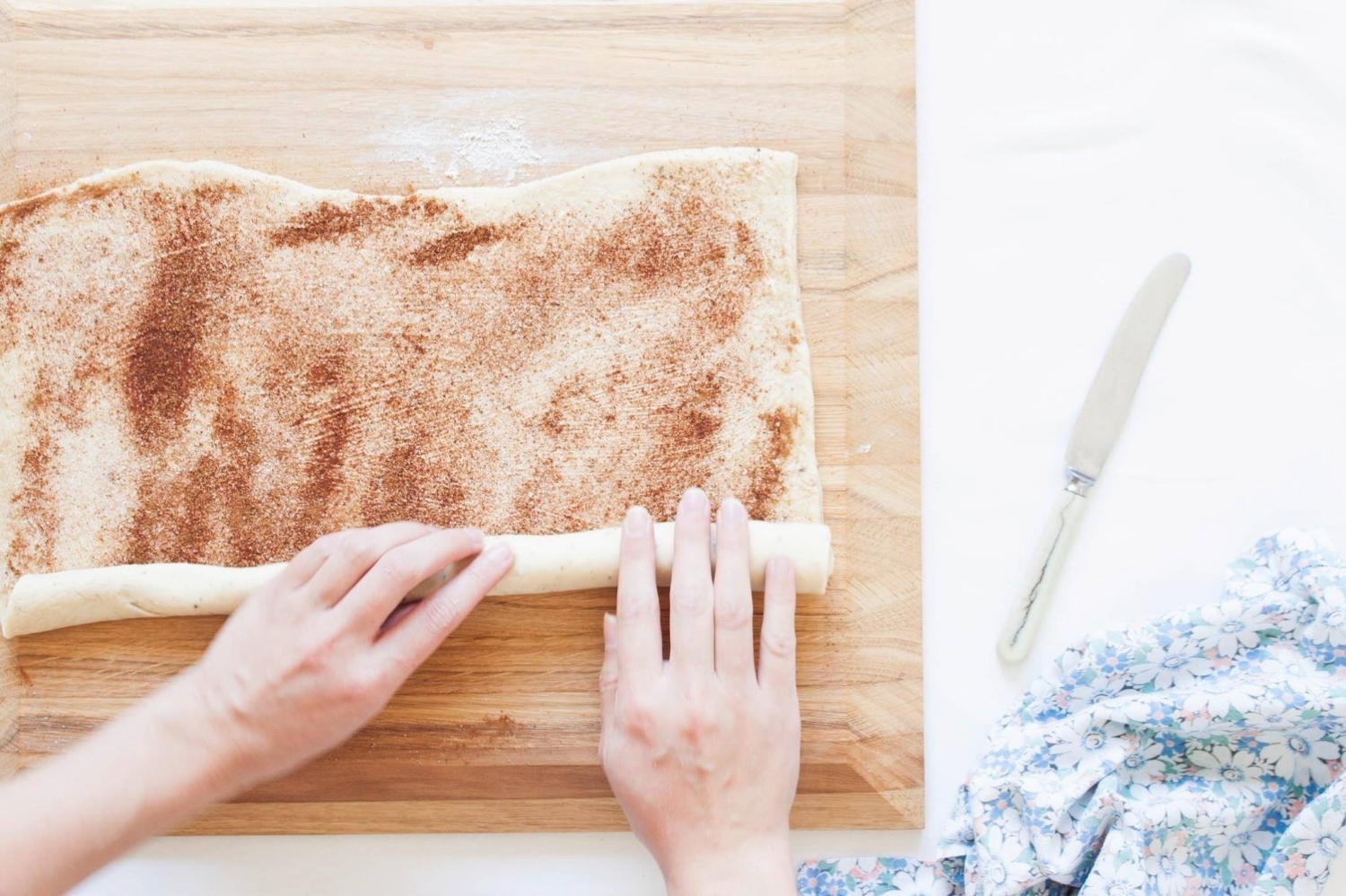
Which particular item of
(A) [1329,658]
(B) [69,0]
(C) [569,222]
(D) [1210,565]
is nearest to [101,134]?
(B) [69,0]

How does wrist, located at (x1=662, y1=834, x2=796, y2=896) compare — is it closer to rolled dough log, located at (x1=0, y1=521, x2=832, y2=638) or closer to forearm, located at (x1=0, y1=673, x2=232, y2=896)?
rolled dough log, located at (x1=0, y1=521, x2=832, y2=638)

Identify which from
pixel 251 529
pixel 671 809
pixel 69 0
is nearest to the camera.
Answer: pixel 671 809

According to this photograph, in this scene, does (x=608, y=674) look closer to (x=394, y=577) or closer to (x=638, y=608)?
(x=638, y=608)

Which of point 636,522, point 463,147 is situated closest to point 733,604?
point 636,522

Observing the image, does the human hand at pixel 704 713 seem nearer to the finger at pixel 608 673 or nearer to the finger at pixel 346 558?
the finger at pixel 608 673

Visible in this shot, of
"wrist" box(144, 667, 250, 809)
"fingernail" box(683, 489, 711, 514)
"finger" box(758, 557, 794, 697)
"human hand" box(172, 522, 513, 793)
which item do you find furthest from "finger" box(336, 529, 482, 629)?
"finger" box(758, 557, 794, 697)

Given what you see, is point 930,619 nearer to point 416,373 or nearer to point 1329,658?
point 1329,658
